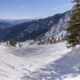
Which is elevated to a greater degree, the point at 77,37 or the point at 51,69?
the point at 77,37

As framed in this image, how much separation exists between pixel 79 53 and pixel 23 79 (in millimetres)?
7298

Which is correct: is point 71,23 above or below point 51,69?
above

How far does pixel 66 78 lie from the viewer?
26.5ft

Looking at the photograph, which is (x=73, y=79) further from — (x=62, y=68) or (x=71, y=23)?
(x=71, y=23)

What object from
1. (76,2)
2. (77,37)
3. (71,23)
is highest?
(76,2)

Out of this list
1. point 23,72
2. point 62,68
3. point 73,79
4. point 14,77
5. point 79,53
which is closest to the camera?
point 73,79

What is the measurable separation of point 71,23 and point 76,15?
1016 mm

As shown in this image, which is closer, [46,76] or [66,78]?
A: [66,78]

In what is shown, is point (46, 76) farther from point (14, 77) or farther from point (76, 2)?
point (76, 2)

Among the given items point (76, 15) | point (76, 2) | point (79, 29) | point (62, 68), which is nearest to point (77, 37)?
point (79, 29)

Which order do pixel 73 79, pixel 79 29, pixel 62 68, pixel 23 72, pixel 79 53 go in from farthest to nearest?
1. pixel 79 29
2. pixel 79 53
3. pixel 62 68
4. pixel 23 72
5. pixel 73 79

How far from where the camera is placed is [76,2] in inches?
610

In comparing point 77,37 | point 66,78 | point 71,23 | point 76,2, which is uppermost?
point 76,2

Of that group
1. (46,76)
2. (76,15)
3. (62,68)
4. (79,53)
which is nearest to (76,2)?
(76,15)
